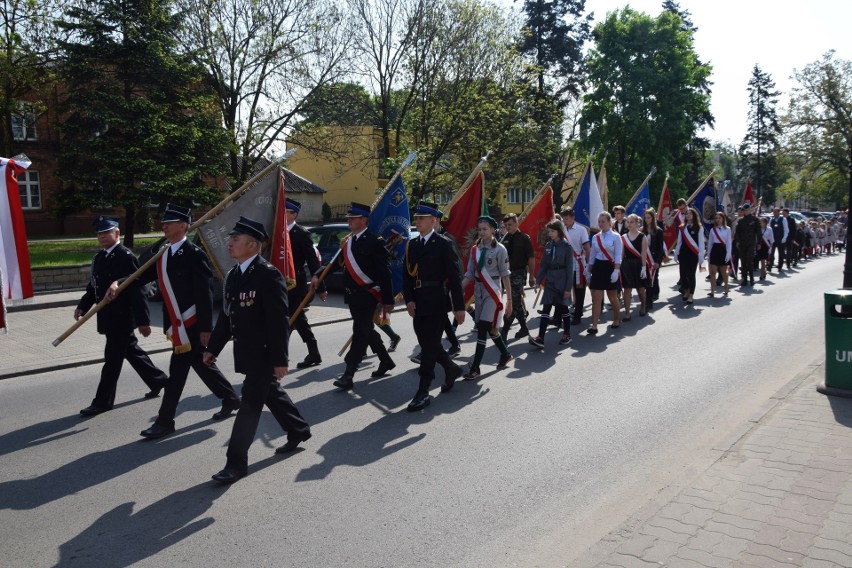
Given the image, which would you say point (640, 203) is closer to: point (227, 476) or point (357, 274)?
point (357, 274)

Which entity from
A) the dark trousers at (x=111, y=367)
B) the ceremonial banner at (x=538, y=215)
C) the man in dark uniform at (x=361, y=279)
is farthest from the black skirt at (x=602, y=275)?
the dark trousers at (x=111, y=367)

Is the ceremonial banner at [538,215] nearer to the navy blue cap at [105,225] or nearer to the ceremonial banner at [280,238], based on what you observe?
the ceremonial banner at [280,238]

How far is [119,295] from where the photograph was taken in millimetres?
7105

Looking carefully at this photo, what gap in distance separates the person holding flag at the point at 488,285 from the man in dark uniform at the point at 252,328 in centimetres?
348

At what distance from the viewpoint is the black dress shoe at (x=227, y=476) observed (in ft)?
16.7

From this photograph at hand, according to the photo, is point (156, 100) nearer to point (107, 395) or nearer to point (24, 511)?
point (107, 395)

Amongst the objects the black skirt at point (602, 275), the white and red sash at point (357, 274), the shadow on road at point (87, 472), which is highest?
the white and red sash at point (357, 274)

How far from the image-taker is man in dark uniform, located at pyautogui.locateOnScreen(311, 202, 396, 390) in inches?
310

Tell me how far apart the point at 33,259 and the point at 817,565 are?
22292mm

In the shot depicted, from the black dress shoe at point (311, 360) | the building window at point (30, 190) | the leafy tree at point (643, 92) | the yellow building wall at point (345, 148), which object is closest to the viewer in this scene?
the black dress shoe at point (311, 360)

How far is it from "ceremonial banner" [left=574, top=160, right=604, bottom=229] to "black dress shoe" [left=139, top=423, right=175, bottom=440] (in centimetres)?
949

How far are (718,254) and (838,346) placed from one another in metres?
8.81

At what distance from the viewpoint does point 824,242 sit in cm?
3216

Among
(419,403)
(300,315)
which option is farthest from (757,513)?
(300,315)
